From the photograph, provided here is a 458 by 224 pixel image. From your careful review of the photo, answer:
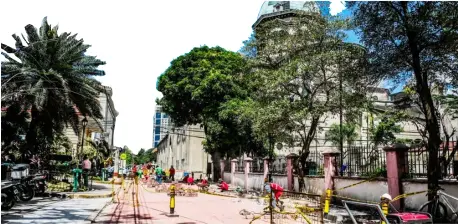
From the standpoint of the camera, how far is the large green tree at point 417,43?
1101cm

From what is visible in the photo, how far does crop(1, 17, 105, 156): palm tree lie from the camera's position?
1894 centimetres

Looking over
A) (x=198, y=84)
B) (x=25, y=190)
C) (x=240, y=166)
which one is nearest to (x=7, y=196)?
(x=25, y=190)

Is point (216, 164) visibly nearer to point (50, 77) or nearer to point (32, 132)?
point (32, 132)

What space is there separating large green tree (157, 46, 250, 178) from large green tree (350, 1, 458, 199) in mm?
19135

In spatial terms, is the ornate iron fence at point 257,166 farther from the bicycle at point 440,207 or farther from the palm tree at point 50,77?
the bicycle at point 440,207

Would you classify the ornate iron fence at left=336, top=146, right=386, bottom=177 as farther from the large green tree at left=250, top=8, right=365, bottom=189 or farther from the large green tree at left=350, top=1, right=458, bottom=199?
the large green tree at left=350, top=1, right=458, bottom=199

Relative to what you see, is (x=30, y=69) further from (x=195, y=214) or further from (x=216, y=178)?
(x=216, y=178)

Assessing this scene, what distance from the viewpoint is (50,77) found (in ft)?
63.1

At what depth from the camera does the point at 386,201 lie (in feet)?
25.0

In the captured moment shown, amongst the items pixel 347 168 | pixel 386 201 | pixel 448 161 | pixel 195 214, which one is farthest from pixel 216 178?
pixel 386 201

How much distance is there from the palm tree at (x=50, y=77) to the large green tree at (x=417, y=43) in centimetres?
1344

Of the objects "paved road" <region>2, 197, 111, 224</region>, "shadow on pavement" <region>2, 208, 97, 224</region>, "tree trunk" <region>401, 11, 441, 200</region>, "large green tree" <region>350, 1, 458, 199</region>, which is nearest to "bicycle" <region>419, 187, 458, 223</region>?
"tree trunk" <region>401, 11, 441, 200</region>

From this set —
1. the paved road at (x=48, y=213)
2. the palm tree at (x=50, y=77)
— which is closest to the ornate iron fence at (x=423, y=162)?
the paved road at (x=48, y=213)

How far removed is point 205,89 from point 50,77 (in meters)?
15.7
